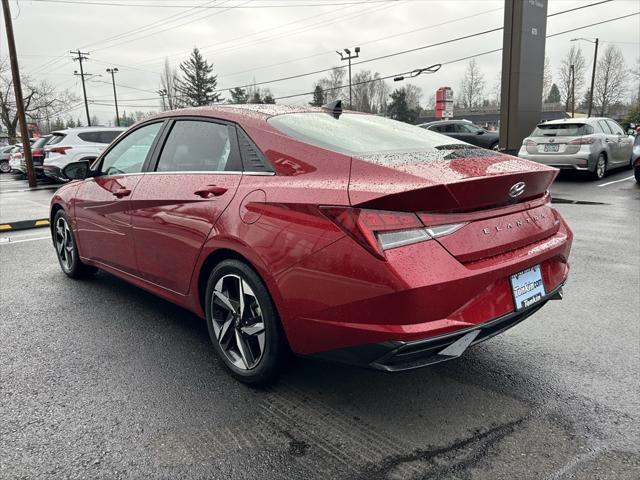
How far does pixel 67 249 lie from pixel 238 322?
9.78 feet

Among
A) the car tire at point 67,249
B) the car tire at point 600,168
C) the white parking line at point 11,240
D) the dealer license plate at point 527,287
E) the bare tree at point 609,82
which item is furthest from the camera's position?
the bare tree at point 609,82

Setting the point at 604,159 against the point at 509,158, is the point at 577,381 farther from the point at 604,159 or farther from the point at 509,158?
the point at 604,159

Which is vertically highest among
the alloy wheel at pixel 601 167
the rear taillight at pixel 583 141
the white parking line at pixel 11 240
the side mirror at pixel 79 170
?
the side mirror at pixel 79 170

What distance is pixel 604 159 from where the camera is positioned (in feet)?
40.8

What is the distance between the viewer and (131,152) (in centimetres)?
387

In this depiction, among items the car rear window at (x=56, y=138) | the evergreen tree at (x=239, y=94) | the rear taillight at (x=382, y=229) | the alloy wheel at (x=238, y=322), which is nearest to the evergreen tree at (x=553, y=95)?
the evergreen tree at (x=239, y=94)

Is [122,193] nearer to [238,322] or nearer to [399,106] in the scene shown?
[238,322]

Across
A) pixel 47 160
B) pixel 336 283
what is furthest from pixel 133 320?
pixel 47 160

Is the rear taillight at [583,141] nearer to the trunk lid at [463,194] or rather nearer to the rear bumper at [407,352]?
the trunk lid at [463,194]

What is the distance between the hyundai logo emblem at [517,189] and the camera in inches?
95.7

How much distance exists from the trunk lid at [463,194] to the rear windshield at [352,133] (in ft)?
0.62

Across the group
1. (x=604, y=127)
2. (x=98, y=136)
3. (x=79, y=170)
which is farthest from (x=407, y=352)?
(x=98, y=136)

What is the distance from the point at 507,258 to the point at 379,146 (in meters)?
0.92

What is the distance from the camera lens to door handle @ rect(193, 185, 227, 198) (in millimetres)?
2786
